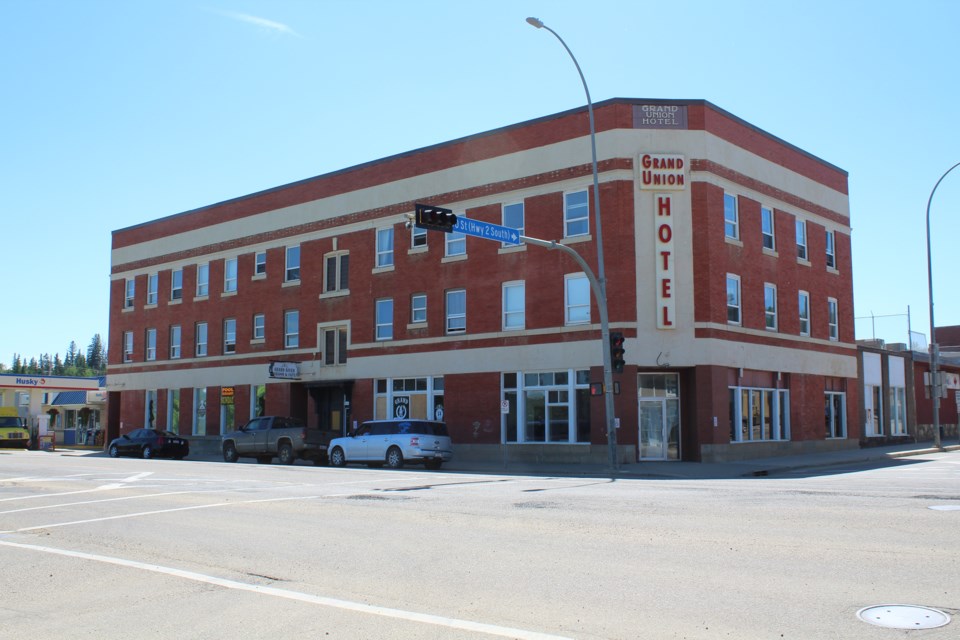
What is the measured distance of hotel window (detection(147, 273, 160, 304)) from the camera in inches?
1925

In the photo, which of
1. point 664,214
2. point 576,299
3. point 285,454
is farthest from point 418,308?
point 664,214

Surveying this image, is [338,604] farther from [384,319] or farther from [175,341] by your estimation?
[175,341]

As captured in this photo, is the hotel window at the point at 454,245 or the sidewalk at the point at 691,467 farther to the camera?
the hotel window at the point at 454,245

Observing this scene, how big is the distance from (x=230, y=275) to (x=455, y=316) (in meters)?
15.1

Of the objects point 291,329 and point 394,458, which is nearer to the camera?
point 394,458

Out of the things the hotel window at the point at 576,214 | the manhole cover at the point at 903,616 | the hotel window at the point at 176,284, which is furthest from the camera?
the hotel window at the point at 176,284

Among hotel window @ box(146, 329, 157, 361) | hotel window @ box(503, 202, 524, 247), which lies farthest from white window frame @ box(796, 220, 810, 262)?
hotel window @ box(146, 329, 157, 361)

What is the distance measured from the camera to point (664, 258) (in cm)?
3011

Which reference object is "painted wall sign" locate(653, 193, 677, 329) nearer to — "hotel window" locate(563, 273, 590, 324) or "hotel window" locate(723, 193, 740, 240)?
"hotel window" locate(563, 273, 590, 324)

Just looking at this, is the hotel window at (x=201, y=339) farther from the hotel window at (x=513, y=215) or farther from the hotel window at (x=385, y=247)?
the hotel window at (x=513, y=215)

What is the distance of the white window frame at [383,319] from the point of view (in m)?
37.3

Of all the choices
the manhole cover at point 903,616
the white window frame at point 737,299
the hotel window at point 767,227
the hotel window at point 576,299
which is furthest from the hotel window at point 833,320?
the manhole cover at point 903,616

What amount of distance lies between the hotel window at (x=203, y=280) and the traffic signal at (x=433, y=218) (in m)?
27.3

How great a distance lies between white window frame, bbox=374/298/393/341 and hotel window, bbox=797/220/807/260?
55.5 ft
